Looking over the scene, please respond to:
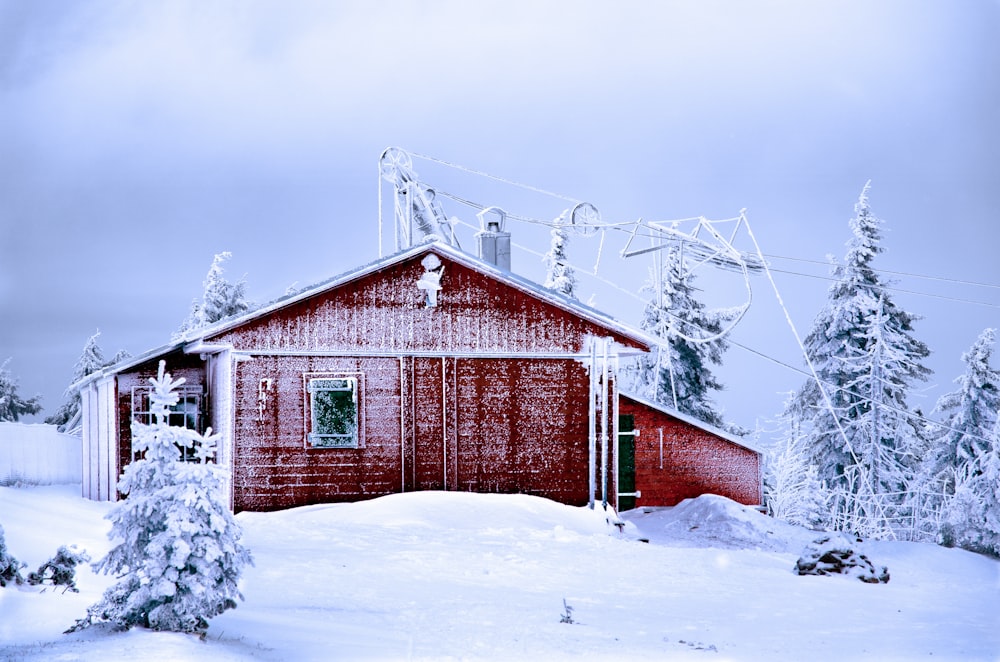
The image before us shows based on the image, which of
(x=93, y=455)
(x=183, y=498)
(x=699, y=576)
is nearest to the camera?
(x=183, y=498)

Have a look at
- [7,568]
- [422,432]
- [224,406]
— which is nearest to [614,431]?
[422,432]

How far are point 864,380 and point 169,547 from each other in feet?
97.8

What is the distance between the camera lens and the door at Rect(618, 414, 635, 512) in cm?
2628

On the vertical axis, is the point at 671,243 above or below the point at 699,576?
above

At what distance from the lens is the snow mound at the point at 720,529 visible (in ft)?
70.4

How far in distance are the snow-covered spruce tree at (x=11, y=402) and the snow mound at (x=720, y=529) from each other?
37626mm

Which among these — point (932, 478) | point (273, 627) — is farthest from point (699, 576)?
point (932, 478)

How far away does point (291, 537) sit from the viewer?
16875 mm

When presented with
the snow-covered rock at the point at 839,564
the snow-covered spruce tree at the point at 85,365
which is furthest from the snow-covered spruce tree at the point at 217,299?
the snow-covered rock at the point at 839,564

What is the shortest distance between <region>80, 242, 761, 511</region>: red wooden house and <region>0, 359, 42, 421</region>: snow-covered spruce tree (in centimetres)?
3330

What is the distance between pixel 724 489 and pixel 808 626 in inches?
579

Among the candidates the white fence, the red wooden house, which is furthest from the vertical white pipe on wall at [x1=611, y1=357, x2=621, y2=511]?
the white fence

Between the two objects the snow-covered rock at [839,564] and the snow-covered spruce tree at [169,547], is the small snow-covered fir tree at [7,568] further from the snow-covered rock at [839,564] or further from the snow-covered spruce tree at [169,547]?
the snow-covered rock at [839,564]

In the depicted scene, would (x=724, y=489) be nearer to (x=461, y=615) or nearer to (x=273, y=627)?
(x=461, y=615)
